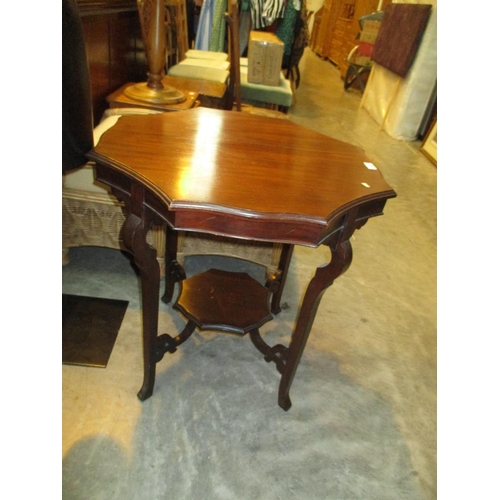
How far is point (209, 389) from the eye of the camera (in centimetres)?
118

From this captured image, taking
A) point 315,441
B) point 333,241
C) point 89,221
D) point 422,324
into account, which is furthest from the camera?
point 422,324

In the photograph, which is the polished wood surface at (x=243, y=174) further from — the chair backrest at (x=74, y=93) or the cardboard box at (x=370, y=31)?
the cardboard box at (x=370, y=31)

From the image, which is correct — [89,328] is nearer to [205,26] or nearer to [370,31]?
[205,26]

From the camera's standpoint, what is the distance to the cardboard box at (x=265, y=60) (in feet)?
8.80

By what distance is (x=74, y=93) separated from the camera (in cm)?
96

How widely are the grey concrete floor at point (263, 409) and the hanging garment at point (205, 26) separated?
260 cm

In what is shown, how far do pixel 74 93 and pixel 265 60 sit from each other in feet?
6.98

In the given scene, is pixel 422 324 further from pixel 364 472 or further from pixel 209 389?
pixel 209 389

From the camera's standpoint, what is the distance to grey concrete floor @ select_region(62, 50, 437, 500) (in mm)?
962

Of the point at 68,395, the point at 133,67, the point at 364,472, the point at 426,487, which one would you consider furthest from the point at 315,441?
the point at 133,67

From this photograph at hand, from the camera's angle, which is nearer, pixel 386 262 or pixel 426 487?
pixel 426 487

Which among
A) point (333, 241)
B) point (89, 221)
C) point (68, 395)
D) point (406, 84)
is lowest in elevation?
point (68, 395)

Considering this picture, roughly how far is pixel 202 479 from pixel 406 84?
13.3 feet

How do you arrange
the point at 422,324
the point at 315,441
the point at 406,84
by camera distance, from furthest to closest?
the point at 406,84
the point at 422,324
the point at 315,441
